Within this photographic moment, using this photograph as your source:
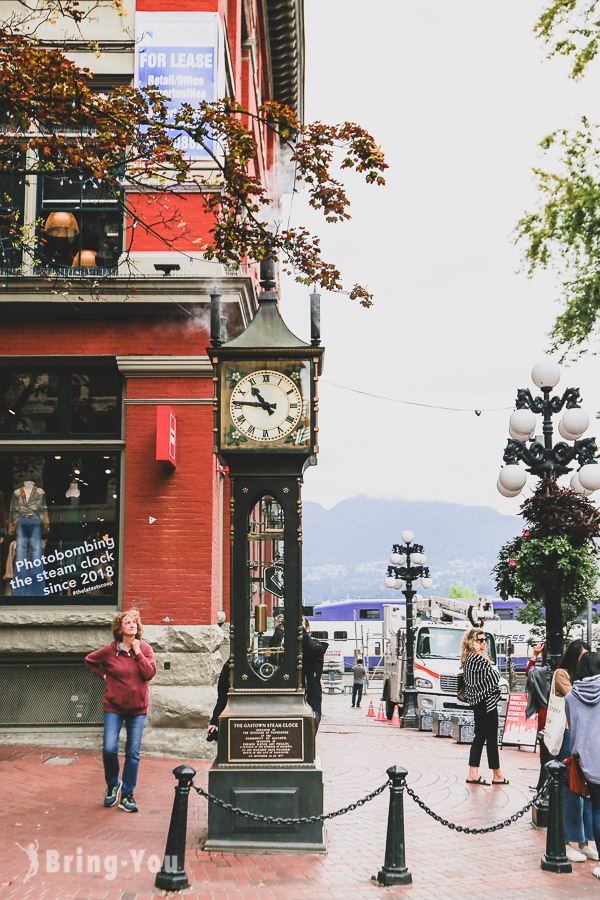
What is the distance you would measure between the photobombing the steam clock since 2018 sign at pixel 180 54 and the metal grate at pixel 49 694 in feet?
25.7

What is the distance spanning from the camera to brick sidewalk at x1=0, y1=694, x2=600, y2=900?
22.6ft

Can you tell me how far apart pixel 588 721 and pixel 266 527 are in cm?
333

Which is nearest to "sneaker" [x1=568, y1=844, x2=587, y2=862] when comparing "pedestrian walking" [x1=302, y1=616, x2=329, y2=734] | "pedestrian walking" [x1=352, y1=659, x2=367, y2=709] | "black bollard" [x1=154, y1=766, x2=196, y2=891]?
"pedestrian walking" [x1=302, y1=616, x2=329, y2=734]

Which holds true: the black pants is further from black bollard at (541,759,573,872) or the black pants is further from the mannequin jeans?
the mannequin jeans

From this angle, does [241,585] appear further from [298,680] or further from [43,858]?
[43,858]

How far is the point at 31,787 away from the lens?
10133mm

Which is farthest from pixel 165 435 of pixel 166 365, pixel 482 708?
pixel 482 708

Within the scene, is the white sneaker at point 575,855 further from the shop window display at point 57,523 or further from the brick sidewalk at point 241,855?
the shop window display at point 57,523

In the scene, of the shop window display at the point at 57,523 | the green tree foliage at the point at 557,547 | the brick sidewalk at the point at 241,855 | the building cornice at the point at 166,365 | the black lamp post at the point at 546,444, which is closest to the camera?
the brick sidewalk at the point at 241,855

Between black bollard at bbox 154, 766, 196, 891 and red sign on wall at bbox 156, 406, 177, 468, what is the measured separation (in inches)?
257

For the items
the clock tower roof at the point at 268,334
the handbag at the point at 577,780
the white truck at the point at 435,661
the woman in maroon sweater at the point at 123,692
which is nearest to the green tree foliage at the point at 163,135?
the clock tower roof at the point at 268,334

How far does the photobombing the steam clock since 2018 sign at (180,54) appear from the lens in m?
14.1

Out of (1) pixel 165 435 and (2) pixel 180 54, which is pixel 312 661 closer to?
(1) pixel 165 435

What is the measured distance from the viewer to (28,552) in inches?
542
